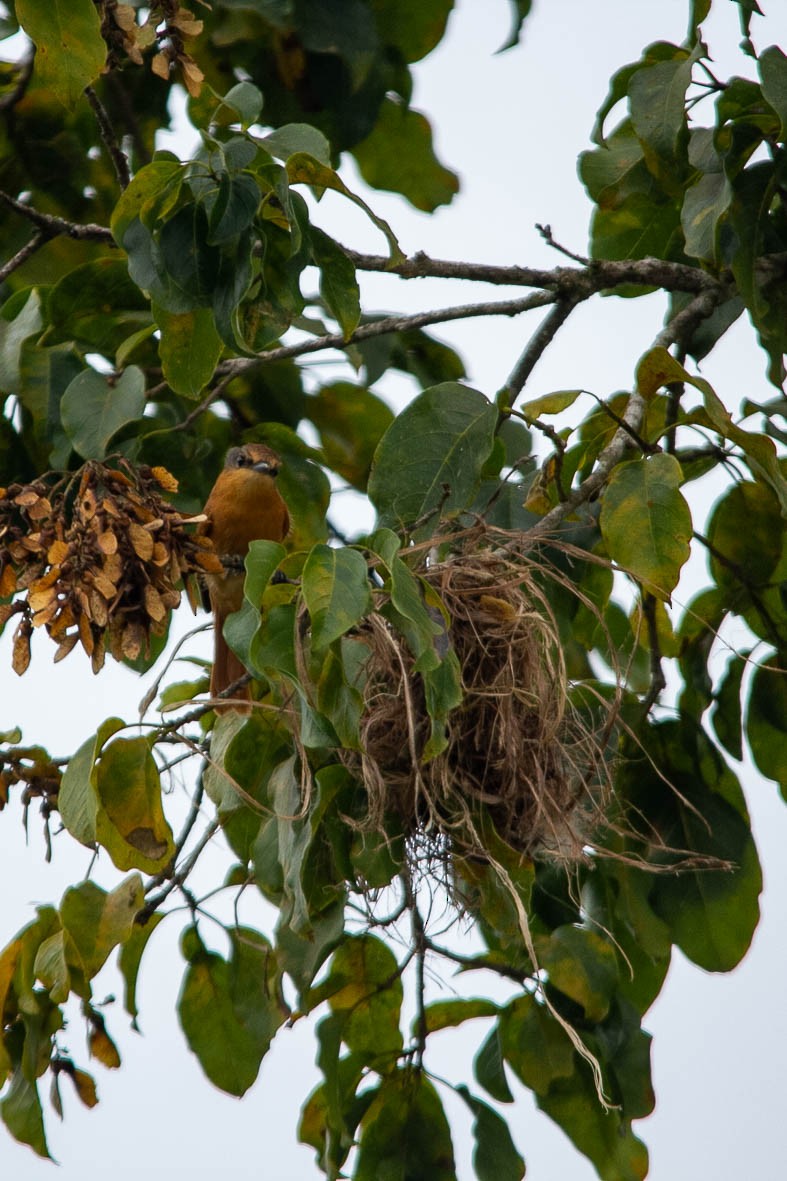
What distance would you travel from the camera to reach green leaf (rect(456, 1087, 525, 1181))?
3039 mm

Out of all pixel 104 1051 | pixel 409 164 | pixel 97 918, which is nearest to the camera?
pixel 97 918

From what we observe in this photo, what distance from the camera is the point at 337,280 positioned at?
2420mm

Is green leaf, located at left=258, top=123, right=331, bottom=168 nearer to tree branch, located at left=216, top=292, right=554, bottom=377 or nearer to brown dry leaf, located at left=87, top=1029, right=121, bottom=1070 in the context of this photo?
tree branch, located at left=216, top=292, right=554, bottom=377

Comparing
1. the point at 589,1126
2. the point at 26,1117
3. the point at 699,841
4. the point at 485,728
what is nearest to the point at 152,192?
the point at 485,728

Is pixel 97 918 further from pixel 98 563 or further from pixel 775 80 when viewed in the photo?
pixel 775 80

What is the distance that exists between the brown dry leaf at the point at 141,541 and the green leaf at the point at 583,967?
1181 millimetres

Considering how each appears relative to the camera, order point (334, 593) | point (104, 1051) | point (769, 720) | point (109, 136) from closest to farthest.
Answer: point (334, 593), point (104, 1051), point (109, 136), point (769, 720)

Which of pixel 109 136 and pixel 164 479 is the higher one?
pixel 109 136

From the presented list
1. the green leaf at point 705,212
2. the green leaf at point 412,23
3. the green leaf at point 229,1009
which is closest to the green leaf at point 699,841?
the green leaf at point 229,1009

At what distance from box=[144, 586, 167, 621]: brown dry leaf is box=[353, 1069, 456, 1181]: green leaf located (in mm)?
1196

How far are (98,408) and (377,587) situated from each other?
0.87m

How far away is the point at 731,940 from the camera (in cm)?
316

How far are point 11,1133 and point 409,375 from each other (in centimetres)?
223

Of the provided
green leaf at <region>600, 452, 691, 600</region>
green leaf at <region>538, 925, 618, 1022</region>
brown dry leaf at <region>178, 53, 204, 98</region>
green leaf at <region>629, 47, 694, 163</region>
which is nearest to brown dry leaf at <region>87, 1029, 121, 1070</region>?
green leaf at <region>538, 925, 618, 1022</region>
